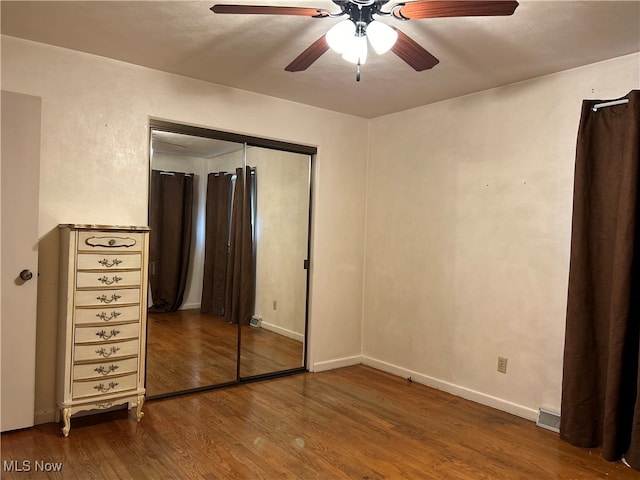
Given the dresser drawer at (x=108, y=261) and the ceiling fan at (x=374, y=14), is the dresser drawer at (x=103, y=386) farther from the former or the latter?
the ceiling fan at (x=374, y=14)

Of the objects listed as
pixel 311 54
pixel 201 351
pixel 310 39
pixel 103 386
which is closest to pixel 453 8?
pixel 311 54

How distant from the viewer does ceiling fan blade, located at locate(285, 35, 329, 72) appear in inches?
87.9

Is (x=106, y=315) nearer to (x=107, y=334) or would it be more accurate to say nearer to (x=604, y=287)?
(x=107, y=334)

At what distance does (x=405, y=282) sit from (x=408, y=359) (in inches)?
27.3

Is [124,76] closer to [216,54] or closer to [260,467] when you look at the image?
[216,54]

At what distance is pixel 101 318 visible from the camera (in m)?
2.92

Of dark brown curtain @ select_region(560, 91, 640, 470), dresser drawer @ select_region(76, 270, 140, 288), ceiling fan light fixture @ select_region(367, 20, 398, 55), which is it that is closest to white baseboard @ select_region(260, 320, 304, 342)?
dresser drawer @ select_region(76, 270, 140, 288)

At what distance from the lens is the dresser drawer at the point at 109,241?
2844mm

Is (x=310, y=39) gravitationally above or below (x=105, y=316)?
above

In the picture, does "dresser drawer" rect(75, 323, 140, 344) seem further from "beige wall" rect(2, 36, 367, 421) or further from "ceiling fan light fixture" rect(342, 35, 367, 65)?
"ceiling fan light fixture" rect(342, 35, 367, 65)

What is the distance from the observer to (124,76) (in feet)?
10.7

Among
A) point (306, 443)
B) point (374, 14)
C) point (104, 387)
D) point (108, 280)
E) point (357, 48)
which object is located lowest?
point (306, 443)

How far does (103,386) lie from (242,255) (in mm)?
1451

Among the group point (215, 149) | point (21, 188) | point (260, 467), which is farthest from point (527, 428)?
point (21, 188)
